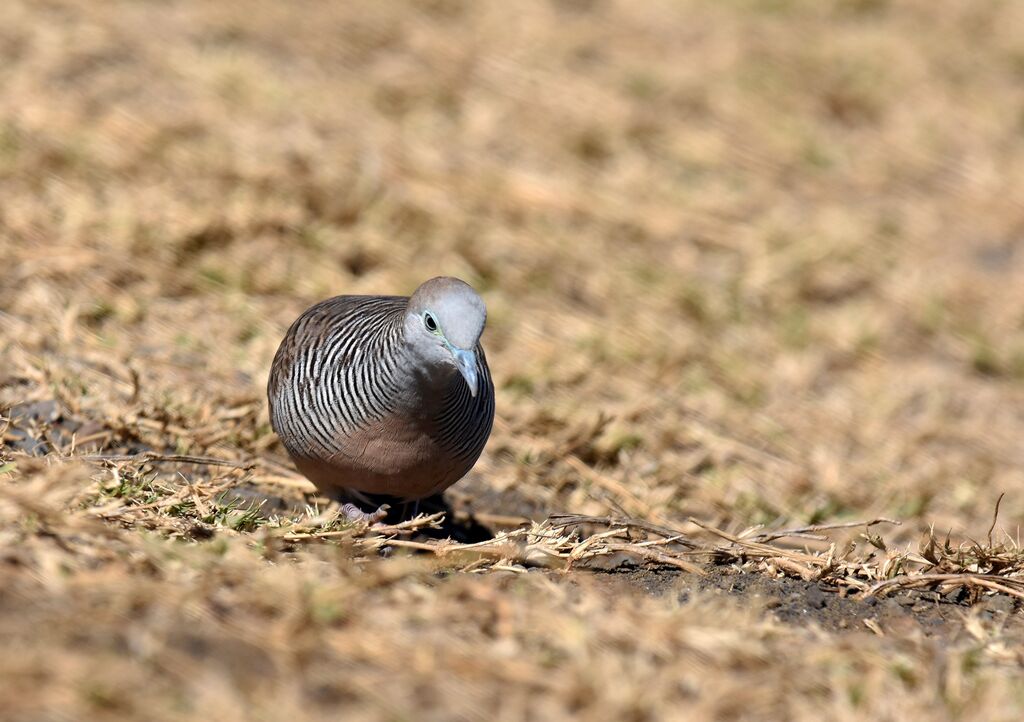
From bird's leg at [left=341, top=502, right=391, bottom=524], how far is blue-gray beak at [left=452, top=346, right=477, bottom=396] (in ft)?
2.38

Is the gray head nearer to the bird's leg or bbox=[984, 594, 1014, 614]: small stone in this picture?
the bird's leg

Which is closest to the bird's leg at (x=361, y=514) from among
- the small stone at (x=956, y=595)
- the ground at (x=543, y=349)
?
the ground at (x=543, y=349)

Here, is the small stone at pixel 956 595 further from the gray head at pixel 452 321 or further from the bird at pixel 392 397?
the gray head at pixel 452 321

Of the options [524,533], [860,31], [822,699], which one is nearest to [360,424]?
[524,533]

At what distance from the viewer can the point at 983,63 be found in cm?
1254

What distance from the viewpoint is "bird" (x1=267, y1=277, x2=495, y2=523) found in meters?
4.57

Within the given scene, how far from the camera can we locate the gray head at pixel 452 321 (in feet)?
14.7

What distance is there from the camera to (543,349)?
25.5ft

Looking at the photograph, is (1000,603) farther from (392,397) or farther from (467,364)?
(392,397)

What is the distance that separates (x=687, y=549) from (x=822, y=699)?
4.71 ft

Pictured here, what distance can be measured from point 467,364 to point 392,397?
37 cm

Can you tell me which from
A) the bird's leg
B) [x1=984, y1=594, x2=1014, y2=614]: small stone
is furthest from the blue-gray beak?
[x1=984, y1=594, x2=1014, y2=614]: small stone

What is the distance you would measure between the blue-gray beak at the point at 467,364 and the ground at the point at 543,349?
61 centimetres

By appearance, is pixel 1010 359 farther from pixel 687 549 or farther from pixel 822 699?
pixel 822 699
